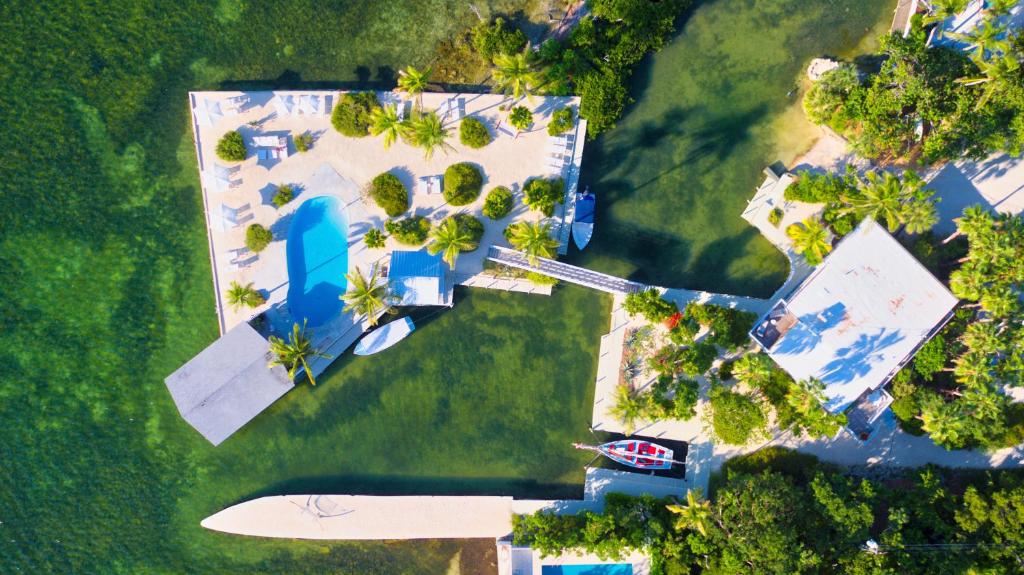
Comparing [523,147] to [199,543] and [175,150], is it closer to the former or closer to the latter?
[175,150]

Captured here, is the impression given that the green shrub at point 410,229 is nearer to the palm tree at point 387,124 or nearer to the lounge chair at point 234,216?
the palm tree at point 387,124

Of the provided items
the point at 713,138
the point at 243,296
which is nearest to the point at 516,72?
the point at 713,138

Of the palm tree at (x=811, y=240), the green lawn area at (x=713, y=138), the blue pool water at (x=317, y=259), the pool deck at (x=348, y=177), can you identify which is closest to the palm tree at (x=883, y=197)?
the palm tree at (x=811, y=240)

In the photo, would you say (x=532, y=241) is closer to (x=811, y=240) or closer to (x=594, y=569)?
(x=811, y=240)

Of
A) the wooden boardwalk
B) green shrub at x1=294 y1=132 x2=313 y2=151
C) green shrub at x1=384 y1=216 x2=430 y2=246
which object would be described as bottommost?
the wooden boardwalk

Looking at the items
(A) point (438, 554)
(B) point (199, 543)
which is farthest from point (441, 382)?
(B) point (199, 543)

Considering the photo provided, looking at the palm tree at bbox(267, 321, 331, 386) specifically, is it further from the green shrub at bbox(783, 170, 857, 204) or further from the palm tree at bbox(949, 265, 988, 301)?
the palm tree at bbox(949, 265, 988, 301)

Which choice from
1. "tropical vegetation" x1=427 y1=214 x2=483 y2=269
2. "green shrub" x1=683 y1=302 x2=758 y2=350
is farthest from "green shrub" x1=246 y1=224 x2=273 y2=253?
"green shrub" x1=683 y1=302 x2=758 y2=350
